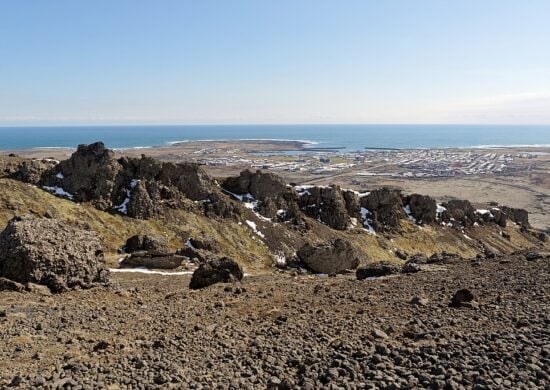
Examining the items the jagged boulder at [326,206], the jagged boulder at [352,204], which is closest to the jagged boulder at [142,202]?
the jagged boulder at [326,206]

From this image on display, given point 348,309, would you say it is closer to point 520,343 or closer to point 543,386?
point 520,343

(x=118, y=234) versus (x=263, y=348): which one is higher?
(x=263, y=348)

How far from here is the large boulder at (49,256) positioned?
23281 mm

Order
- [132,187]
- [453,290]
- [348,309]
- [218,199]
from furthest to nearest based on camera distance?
[218,199] → [132,187] → [453,290] → [348,309]

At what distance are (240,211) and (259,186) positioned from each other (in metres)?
8.68

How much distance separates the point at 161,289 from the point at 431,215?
7284 cm

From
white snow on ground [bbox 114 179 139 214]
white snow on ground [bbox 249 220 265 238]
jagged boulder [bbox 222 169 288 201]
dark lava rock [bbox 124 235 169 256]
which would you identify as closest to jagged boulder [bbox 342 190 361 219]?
jagged boulder [bbox 222 169 288 201]

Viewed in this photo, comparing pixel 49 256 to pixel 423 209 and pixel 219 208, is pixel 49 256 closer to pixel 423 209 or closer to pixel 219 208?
pixel 219 208

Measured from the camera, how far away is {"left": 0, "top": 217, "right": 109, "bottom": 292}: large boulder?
23.3 meters

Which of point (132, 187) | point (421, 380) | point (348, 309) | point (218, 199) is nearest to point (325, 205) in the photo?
point (218, 199)

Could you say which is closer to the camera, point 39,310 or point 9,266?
point 39,310

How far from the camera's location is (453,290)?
20.0 m

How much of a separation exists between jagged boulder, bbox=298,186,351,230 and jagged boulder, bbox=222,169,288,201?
498 cm

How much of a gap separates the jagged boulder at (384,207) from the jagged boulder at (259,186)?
1736 centimetres
